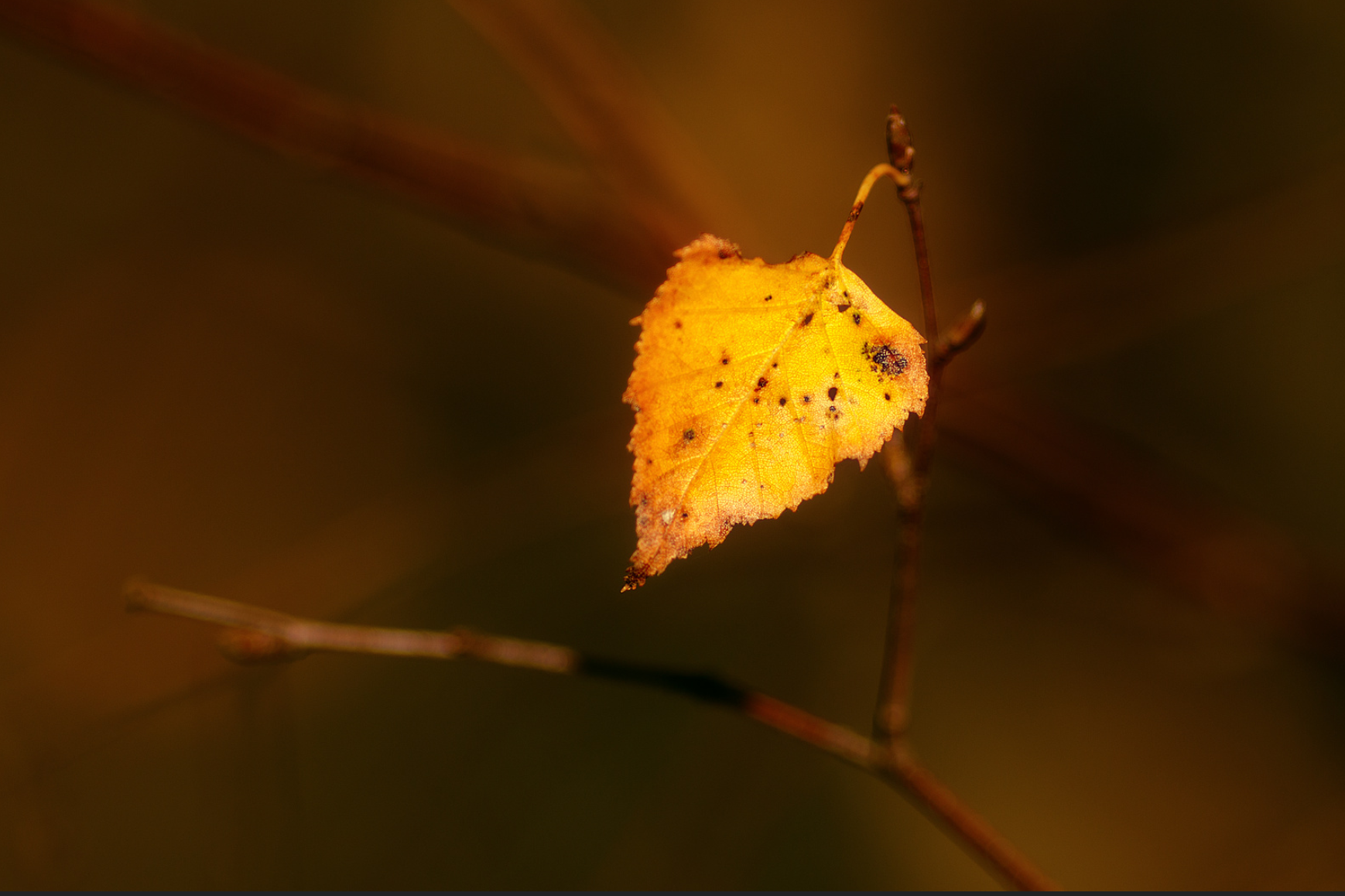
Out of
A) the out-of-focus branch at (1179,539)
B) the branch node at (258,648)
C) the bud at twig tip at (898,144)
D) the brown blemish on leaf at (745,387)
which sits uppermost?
the out-of-focus branch at (1179,539)

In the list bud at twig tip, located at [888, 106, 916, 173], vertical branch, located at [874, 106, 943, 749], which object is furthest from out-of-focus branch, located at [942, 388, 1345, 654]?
bud at twig tip, located at [888, 106, 916, 173]

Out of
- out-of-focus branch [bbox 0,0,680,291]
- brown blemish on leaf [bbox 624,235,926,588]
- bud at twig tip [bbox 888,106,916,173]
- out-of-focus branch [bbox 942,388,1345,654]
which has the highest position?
out-of-focus branch [bbox 0,0,680,291]

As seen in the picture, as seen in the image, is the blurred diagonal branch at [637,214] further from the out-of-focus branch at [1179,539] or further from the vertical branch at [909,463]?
the vertical branch at [909,463]

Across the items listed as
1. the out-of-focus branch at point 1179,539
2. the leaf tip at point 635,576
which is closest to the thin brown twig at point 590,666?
the leaf tip at point 635,576

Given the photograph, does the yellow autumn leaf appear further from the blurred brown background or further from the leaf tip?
the blurred brown background

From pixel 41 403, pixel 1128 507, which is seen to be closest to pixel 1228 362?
pixel 1128 507

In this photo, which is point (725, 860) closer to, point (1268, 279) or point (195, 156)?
point (1268, 279)
